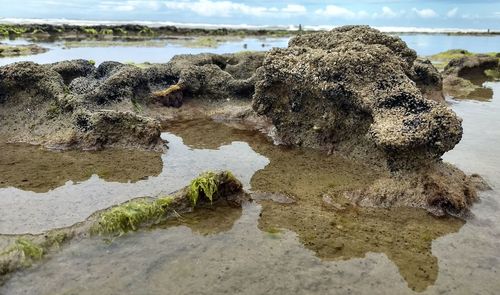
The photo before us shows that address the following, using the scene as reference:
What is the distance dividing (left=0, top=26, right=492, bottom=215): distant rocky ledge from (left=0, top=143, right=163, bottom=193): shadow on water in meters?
0.46

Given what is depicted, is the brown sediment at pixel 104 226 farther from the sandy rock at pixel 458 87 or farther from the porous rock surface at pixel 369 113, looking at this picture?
the sandy rock at pixel 458 87

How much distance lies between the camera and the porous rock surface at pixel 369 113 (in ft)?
26.3

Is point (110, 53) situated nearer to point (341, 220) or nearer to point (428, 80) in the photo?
point (428, 80)

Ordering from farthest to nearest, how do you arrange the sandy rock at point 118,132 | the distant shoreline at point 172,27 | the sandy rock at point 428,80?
the distant shoreline at point 172,27
the sandy rock at point 428,80
the sandy rock at point 118,132

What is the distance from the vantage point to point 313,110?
36.6 ft

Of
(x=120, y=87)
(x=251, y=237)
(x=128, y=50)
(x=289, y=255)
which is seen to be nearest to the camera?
(x=289, y=255)

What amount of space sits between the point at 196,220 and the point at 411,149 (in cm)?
389

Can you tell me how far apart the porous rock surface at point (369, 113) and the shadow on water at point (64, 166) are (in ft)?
11.5

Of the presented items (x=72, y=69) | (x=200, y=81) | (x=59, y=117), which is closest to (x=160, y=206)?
(x=59, y=117)

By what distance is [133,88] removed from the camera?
14.1m

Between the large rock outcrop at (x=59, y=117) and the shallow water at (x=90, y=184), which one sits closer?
the shallow water at (x=90, y=184)

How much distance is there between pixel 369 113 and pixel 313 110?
6.13 feet

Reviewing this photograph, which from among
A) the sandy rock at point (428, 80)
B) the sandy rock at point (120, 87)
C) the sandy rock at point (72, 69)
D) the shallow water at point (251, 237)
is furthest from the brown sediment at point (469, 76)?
the sandy rock at point (72, 69)

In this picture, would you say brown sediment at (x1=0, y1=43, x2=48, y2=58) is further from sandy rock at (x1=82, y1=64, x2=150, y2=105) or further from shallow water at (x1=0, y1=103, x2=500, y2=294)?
shallow water at (x1=0, y1=103, x2=500, y2=294)
